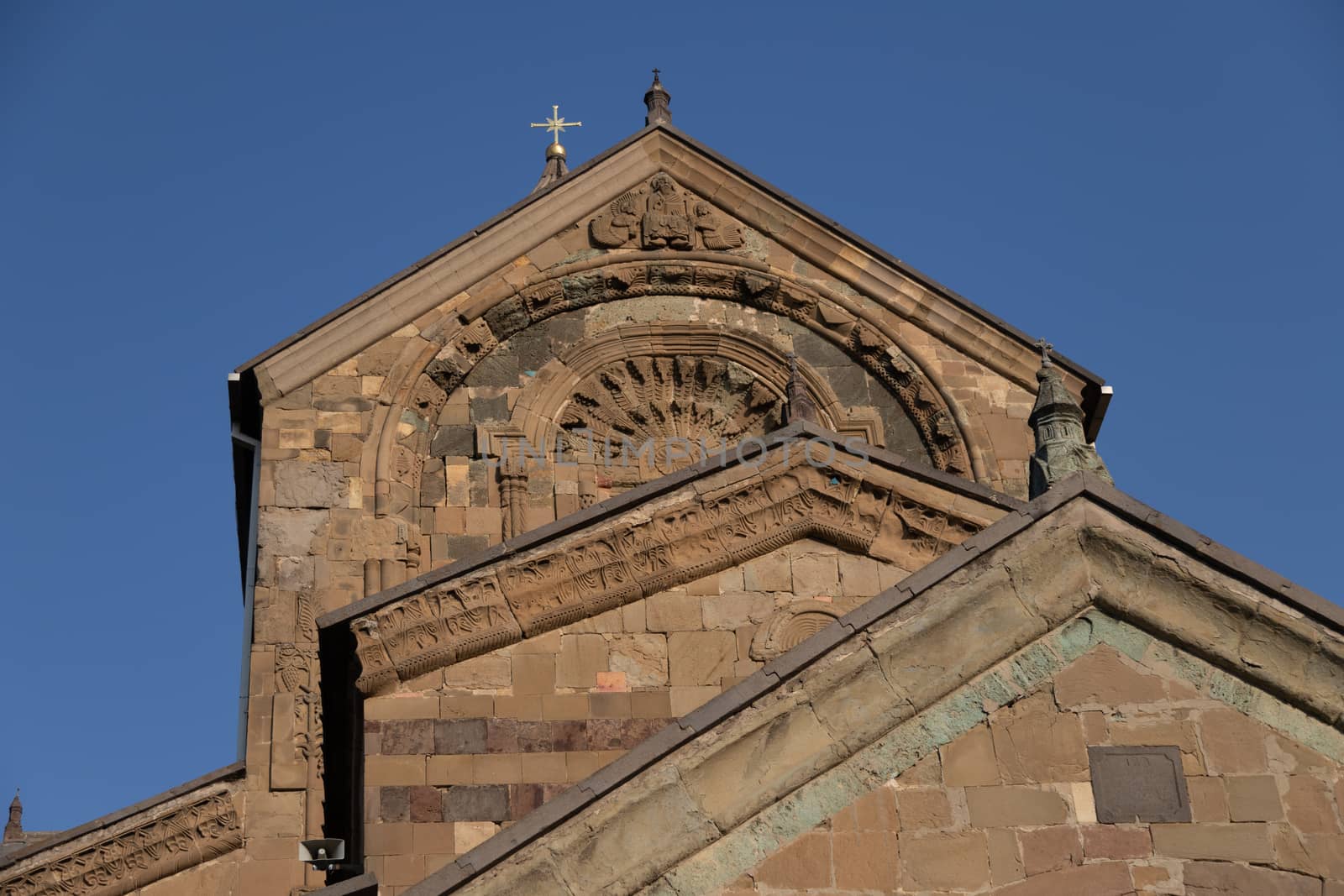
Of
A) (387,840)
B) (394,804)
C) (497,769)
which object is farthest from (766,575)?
(387,840)

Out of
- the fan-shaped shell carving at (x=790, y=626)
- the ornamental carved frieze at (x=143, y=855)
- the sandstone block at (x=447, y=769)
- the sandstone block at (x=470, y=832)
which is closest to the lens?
the sandstone block at (x=470, y=832)

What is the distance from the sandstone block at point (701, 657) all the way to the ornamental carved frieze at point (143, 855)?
14.4 ft

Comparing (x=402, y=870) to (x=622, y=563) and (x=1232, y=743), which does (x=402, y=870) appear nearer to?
(x=622, y=563)

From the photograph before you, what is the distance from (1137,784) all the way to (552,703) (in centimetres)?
511

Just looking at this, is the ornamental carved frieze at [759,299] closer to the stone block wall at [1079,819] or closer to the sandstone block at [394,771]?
the sandstone block at [394,771]

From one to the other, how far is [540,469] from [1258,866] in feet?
35.1

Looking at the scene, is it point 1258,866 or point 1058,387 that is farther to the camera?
point 1058,387

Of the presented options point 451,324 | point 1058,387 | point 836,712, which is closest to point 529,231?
point 451,324

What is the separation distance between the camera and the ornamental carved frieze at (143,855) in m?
14.8

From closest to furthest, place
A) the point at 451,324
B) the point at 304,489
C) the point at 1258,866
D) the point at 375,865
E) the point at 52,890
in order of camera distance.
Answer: the point at 1258,866 < the point at 375,865 < the point at 52,890 < the point at 304,489 < the point at 451,324

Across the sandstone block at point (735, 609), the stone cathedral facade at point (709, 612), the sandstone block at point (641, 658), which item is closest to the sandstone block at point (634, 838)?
the stone cathedral facade at point (709, 612)

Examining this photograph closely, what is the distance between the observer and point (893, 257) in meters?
19.2

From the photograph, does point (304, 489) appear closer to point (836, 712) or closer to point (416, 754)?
point (416, 754)

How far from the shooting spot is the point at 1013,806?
7934 millimetres
